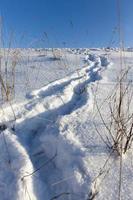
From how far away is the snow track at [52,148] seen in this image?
1147 millimetres

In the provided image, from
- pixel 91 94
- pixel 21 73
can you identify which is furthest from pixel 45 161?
pixel 21 73

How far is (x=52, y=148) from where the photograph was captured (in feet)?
4.72

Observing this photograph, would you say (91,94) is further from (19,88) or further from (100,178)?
(100,178)

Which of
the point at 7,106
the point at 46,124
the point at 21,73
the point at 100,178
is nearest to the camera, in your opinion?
the point at 100,178

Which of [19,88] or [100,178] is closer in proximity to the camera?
[100,178]

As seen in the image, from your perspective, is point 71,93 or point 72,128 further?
point 71,93

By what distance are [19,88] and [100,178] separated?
1374mm

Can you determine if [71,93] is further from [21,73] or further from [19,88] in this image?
[21,73]

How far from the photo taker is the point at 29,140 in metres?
1.57

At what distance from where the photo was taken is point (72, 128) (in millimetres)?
1565

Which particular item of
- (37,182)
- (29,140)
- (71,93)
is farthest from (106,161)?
(71,93)

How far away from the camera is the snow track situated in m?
1.15

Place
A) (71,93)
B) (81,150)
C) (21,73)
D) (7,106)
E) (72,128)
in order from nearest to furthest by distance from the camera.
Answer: (81,150), (72,128), (7,106), (71,93), (21,73)

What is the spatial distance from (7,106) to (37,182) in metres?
0.73
